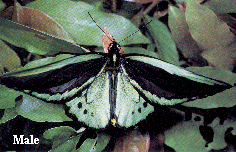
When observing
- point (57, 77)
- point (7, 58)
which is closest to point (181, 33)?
point (57, 77)

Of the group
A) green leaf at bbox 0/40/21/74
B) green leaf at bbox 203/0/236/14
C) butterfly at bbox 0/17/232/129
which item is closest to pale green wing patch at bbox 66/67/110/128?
butterfly at bbox 0/17/232/129

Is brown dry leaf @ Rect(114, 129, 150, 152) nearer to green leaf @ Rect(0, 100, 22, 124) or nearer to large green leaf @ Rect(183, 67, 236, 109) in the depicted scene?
large green leaf @ Rect(183, 67, 236, 109)

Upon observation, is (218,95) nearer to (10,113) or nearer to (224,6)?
(224,6)

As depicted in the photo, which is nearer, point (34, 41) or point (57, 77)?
point (57, 77)

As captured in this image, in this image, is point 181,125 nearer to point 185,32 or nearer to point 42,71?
point 185,32

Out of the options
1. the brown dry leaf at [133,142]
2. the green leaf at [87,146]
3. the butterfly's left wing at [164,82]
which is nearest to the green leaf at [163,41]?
the butterfly's left wing at [164,82]

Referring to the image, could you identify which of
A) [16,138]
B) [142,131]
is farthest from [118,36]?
[16,138]
